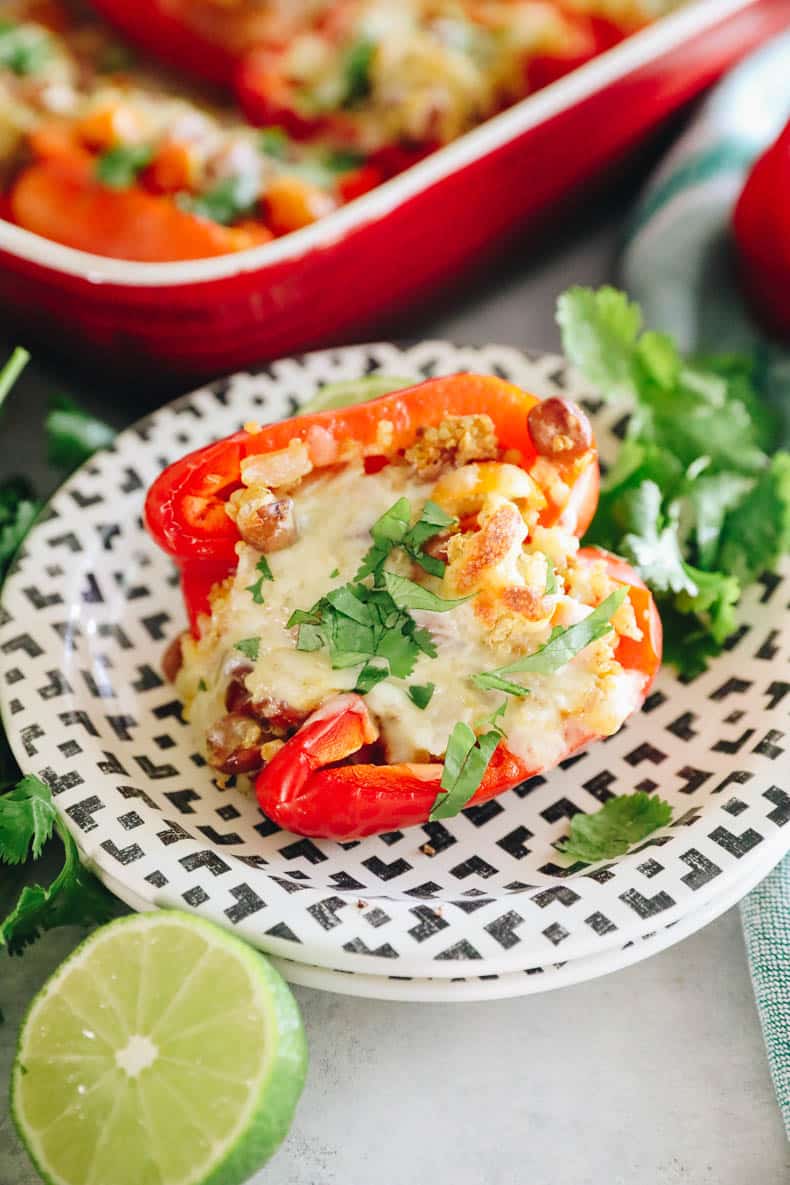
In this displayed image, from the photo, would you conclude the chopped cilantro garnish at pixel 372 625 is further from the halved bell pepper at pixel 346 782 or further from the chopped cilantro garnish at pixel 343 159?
the chopped cilantro garnish at pixel 343 159

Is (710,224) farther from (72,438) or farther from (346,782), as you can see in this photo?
(346,782)

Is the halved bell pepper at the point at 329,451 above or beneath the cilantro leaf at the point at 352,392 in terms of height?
beneath

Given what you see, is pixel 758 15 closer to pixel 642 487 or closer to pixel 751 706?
pixel 642 487

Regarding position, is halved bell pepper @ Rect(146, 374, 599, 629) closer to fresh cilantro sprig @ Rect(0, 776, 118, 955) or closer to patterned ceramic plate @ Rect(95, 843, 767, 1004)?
fresh cilantro sprig @ Rect(0, 776, 118, 955)

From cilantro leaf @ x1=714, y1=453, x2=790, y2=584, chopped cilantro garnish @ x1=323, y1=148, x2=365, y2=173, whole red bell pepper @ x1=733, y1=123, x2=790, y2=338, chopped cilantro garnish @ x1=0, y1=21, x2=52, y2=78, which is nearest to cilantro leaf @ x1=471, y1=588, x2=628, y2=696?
cilantro leaf @ x1=714, y1=453, x2=790, y2=584

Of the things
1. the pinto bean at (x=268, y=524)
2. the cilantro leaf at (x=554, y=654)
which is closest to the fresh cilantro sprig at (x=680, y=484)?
the cilantro leaf at (x=554, y=654)

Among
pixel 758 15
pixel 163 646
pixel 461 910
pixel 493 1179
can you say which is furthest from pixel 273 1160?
pixel 758 15

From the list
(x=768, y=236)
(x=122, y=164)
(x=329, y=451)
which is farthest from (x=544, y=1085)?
(x=122, y=164)
